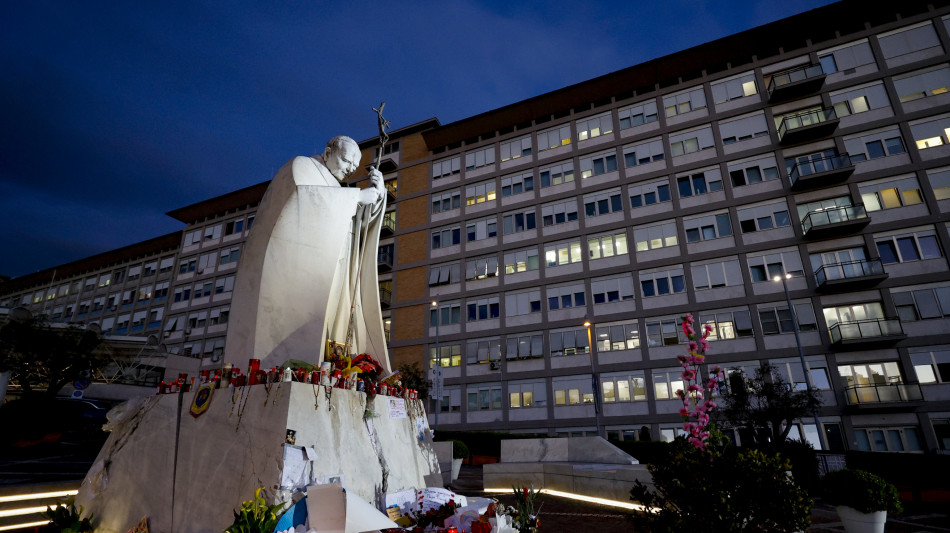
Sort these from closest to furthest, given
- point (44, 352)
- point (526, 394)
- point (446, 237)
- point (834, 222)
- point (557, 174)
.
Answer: point (834, 222) → point (44, 352) → point (526, 394) → point (557, 174) → point (446, 237)

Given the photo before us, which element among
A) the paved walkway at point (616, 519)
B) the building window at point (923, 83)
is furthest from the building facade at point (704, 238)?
the paved walkway at point (616, 519)

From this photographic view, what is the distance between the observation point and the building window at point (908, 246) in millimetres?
29219

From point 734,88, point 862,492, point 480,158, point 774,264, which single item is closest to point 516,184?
point 480,158

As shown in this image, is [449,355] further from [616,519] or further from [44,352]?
[616,519]

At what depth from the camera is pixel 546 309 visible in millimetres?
38375

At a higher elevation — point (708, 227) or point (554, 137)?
point (554, 137)

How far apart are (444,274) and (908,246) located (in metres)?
32.2

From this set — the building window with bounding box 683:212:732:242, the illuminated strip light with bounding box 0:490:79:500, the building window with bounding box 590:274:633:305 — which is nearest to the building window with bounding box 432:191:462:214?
the building window with bounding box 590:274:633:305

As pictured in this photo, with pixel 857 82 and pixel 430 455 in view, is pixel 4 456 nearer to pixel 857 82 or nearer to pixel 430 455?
pixel 430 455

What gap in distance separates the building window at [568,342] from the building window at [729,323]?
8.23m

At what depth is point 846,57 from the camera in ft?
111

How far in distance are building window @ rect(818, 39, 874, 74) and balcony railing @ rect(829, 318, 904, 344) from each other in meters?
17.6

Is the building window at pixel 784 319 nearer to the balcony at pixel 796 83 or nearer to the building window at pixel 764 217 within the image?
the building window at pixel 764 217

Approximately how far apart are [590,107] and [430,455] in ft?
118
